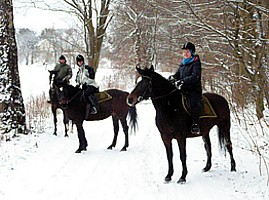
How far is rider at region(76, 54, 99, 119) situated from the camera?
8944 mm

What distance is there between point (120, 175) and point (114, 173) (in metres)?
0.20

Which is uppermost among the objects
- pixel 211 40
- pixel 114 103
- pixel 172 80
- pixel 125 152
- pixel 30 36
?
pixel 30 36

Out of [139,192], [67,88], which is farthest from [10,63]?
[139,192]

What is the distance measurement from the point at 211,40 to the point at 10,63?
6.65m

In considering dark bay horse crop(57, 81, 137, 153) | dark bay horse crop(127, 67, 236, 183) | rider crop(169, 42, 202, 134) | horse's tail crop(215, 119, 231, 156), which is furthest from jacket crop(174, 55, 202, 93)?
dark bay horse crop(57, 81, 137, 153)

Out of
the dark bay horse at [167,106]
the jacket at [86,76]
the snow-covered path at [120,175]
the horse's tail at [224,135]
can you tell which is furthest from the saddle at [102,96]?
the horse's tail at [224,135]

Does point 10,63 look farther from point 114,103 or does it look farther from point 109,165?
point 109,165

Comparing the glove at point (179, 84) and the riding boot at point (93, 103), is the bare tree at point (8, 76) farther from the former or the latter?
the glove at point (179, 84)

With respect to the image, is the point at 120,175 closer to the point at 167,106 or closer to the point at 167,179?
the point at 167,179

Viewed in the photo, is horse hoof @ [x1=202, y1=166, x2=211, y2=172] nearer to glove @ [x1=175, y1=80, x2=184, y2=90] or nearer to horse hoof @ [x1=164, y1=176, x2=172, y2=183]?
horse hoof @ [x1=164, y1=176, x2=172, y2=183]

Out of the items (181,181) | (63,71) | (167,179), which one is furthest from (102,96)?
(181,181)

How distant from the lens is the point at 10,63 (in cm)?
944

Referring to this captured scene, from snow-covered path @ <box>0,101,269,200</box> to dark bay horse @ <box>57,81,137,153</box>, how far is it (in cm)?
47

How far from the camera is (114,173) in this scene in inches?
261
